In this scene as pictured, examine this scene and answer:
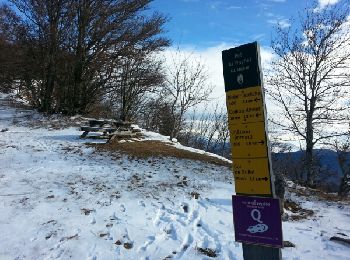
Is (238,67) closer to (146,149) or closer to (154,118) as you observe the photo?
(146,149)

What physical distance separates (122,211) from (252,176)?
18.1ft

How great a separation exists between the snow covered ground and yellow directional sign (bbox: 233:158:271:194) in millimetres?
3363

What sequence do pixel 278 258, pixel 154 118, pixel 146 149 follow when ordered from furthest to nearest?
pixel 154 118 → pixel 146 149 → pixel 278 258

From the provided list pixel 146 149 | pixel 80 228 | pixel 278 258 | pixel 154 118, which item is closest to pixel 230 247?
pixel 80 228

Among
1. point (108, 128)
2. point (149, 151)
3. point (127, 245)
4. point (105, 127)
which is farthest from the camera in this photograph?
point (105, 127)

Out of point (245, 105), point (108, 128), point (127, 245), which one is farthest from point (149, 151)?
point (245, 105)

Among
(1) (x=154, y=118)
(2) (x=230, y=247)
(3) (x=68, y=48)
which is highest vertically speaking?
(3) (x=68, y=48)

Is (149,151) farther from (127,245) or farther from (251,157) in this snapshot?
(251,157)

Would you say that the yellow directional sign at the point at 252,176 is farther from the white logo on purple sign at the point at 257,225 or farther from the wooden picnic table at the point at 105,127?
the wooden picnic table at the point at 105,127

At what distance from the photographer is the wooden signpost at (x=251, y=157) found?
144 inches

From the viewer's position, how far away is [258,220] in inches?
147

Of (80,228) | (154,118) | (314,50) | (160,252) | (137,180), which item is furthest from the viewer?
(154,118)

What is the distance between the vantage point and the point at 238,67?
383 cm

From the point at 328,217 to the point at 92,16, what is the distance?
1937 cm
